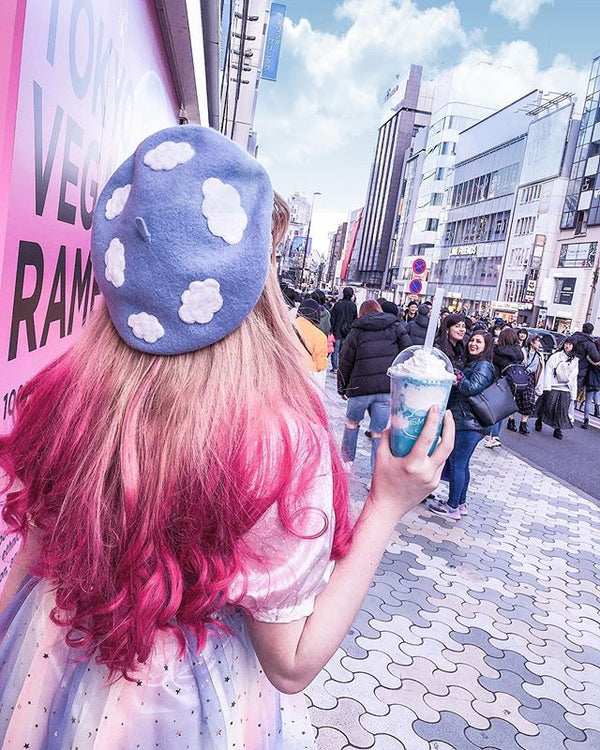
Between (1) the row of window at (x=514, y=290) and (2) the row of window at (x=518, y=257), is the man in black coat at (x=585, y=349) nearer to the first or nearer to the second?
(1) the row of window at (x=514, y=290)

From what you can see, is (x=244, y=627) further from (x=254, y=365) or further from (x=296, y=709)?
(x=254, y=365)

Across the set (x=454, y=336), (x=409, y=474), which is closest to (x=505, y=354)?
(x=454, y=336)

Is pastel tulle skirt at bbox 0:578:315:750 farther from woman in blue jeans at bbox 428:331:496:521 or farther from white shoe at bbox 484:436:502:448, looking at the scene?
white shoe at bbox 484:436:502:448

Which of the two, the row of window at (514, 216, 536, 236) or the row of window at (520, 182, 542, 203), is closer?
the row of window at (520, 182, 542, 203)

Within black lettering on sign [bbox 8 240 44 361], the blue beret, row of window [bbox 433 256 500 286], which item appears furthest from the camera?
row of window [bbox 433 256 500 286]

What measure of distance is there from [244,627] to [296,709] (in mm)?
353

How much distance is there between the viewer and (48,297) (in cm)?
205

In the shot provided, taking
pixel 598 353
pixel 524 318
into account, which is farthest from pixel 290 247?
pixel 598 353

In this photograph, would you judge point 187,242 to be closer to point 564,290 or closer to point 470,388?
point 470,388

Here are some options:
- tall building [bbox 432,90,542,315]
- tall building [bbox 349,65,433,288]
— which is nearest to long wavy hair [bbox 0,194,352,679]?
tall building [bbox 432,90,542,315]

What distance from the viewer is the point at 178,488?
903 millimetres

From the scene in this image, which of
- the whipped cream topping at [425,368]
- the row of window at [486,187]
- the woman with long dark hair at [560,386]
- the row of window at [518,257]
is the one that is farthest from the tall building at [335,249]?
the whipped cream topping at [425,368]

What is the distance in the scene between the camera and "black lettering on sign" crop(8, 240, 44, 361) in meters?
1.70

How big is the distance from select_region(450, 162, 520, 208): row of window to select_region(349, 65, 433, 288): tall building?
27.7 metres
